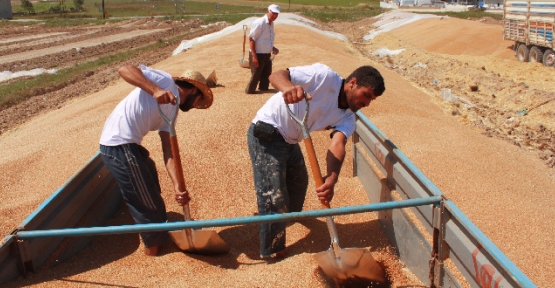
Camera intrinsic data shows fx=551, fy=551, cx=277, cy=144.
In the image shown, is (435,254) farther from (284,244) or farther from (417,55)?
(417,55)

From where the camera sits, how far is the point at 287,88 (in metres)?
3.44

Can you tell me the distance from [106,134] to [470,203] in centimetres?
301

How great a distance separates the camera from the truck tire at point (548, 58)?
1480cm

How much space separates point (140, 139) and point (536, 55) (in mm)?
14677

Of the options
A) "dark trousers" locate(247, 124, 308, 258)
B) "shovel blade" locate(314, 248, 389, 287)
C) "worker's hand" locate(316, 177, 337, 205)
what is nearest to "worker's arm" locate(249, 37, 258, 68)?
"dark trousers" locate(247, 124, 308, 258)

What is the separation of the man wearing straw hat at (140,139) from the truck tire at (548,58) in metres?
13.4

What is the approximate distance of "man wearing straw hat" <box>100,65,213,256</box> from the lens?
3.90 meters

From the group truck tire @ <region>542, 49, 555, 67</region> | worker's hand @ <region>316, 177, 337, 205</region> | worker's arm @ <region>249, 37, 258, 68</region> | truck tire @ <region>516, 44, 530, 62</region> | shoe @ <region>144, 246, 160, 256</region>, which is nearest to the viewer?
worker's hand @ <region>316, 177, 337, 205</region>

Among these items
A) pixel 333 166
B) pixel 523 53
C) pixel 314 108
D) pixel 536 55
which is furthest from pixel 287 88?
pixel 523 53

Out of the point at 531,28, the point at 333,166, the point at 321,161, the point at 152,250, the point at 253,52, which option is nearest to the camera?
the point at 333,166

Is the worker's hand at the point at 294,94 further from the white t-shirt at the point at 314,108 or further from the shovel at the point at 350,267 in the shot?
the white t-shirt at the point at 314,108

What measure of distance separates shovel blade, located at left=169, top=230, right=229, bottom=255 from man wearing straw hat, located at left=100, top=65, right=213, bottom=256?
6.5 inches

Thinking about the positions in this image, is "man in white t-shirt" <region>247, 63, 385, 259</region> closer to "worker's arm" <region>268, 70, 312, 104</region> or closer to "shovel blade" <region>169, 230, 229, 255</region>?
"worker's arm" <region>268, 70, 312, 104</region>

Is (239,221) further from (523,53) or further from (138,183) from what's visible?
(523,53)
